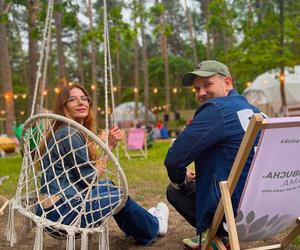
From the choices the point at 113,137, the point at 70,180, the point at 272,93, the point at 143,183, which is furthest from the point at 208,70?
the point at 272,93

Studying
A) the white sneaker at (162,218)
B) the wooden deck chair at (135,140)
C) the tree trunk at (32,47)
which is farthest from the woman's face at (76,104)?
the wooden deck chair at (135,140)

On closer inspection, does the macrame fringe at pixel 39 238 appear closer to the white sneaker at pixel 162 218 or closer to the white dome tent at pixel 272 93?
the white sneaker at pixel 162 218

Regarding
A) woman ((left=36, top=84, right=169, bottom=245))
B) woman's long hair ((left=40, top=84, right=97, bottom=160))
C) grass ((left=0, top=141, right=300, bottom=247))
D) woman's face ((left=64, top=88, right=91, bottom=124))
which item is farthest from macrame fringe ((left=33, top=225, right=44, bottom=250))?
grass ((left=0, top=141, right=300, bottom=247))

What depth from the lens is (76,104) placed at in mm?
2713

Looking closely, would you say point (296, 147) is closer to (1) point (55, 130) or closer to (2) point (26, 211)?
(1) point (55, 130)

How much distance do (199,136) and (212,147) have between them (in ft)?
0.37

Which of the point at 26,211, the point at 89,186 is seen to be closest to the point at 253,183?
the point at 89,186

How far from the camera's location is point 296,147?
206 cm

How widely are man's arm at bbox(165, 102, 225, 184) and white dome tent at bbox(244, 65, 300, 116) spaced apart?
22.8 m

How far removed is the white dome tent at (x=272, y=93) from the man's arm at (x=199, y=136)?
22.8m

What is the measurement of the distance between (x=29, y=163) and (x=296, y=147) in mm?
1365

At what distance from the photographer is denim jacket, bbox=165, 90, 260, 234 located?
2.14 meters

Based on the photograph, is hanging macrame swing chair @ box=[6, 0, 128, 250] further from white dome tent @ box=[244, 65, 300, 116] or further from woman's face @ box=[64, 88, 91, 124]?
white dome tent @ box=[244, 65, 300, 116]

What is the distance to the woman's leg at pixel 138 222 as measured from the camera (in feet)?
9.45
